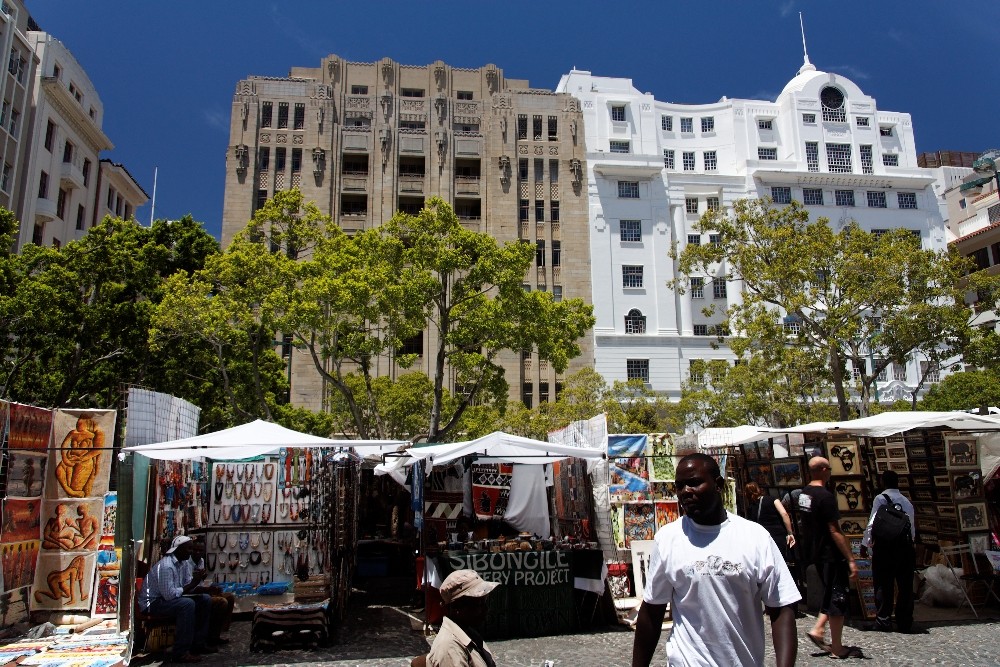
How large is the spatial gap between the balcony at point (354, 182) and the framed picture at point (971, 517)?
40241mm

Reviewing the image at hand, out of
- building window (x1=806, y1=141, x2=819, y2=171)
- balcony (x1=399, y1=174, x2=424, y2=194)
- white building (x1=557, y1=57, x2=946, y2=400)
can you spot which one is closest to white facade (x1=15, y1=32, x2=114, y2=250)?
balcony (x1=399, y1=174, x2=424, y2=194)

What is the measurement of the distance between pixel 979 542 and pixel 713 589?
373 inches

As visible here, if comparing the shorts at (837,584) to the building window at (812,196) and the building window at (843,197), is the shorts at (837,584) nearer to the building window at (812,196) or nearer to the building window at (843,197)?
the building window at (812,196)

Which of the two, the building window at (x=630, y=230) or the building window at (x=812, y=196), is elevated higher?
the building window at (x=812, y=196)

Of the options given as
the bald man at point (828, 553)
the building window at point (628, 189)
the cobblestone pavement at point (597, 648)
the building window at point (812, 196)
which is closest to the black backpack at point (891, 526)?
the cobblestone pavement at point (597, 648)

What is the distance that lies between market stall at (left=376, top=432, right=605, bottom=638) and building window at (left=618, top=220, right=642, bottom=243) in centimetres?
3580

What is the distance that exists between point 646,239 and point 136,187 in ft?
115

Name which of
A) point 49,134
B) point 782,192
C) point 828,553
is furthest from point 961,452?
point 49,134

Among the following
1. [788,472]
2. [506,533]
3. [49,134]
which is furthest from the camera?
[49,134]

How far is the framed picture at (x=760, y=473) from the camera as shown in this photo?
37.7 feet

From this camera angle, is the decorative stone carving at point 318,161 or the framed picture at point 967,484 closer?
the framed picture at point 967,484

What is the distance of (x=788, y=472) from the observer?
1104 cm

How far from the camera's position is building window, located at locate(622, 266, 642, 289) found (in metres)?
45.1

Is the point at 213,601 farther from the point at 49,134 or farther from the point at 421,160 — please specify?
the point at 421,160
